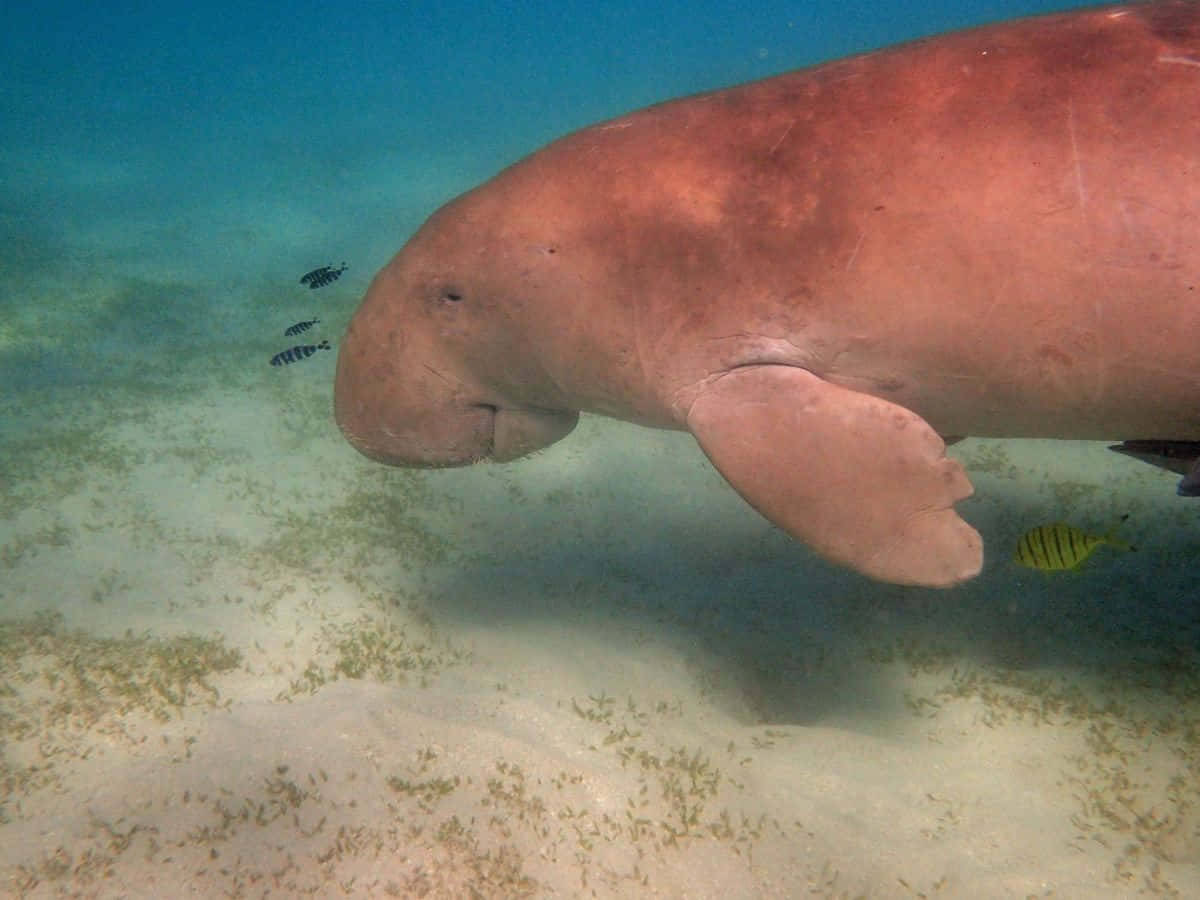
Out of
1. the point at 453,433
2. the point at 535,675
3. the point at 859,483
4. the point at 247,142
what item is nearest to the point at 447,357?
the point at 453,433

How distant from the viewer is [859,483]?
2859mm

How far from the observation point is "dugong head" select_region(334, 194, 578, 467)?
3725 millimetres

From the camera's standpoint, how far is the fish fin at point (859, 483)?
2.81 m

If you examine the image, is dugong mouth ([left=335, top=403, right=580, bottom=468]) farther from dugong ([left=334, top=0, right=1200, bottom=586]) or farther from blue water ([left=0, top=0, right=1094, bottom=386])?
blue water ([left=0, top=0, right=1094, bottom=386])

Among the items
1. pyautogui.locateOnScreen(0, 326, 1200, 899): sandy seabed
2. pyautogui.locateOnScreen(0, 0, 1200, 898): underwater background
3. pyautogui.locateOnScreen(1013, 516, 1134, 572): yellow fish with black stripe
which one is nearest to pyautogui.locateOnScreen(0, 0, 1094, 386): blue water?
pyautogui.locateOnScreen(0, 0, 1200, 898): underwater background

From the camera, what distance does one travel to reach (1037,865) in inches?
122

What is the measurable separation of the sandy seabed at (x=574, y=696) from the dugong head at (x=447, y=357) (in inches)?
60.1

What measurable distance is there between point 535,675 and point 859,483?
8.53 ft

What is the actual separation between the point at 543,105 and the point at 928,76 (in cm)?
3937

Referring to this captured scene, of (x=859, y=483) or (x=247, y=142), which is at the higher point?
(x=247, y=142)

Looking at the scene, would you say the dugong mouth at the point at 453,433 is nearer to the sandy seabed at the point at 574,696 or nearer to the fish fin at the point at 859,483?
the sandy seabed at the point at 574,696

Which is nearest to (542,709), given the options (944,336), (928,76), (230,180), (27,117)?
(944,336)

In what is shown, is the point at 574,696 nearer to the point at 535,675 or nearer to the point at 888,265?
the point at 535,675

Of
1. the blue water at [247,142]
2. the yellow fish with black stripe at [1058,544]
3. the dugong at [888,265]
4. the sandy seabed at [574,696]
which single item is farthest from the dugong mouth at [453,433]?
the blue water at [247,142]
